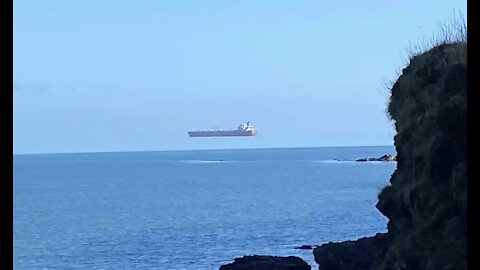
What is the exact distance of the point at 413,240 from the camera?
497 inches

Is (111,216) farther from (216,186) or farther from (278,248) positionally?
(216,186)

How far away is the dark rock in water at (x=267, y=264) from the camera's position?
69.1ft

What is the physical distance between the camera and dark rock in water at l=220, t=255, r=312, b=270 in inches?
829

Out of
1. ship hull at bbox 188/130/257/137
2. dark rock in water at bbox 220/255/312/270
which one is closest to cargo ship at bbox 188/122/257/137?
ship hull at bbox 188/130/257/137

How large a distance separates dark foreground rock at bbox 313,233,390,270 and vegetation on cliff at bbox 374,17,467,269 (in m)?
4.34

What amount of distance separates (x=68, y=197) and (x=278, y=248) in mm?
32457

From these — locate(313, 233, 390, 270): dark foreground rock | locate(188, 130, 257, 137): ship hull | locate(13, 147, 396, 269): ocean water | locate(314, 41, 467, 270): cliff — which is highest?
locate(188, 130, 257, 137): ship hull

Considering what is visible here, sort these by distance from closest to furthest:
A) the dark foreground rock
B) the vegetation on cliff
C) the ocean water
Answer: the vegetation on cliff < the dark foreground rock < the ocean water

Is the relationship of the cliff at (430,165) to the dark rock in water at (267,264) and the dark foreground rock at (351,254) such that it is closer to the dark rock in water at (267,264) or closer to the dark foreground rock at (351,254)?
the dark foreground rock at (351,254)

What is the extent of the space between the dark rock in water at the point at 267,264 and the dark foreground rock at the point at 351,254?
1249 millimetres

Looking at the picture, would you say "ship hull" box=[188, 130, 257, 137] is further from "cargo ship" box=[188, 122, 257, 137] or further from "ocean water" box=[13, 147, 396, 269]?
"ocean water" box=[13, 147, 396, 269]

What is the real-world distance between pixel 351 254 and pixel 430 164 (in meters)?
7.78

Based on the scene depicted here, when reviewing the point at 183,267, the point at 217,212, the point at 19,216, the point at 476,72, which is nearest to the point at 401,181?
the point at 476,72

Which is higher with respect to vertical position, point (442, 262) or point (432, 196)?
point (432, 196)
